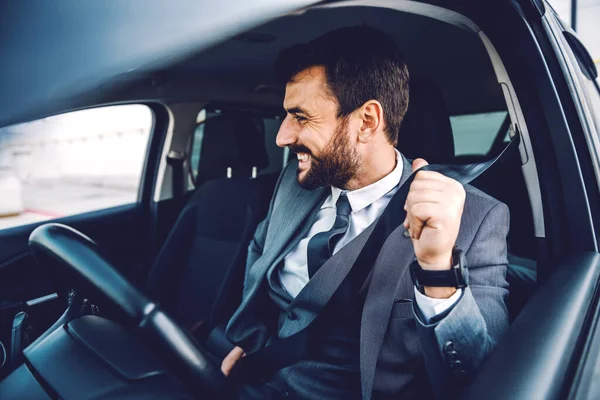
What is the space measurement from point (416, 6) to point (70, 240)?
1.12 meters

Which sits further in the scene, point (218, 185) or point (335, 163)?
point (218, 185)

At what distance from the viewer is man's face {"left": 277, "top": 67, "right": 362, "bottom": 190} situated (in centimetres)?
151

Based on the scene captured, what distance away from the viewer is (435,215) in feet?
2.86

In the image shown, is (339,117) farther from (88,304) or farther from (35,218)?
(35,218)

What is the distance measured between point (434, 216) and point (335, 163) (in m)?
0.66

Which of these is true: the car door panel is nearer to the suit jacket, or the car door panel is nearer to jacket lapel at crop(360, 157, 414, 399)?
the suit jacket

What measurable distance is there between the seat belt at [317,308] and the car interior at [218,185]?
137 mm

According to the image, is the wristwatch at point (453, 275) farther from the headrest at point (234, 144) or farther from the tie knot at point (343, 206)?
the headrest at point (234, 144)

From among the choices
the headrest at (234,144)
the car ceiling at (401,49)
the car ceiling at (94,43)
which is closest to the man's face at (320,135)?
the car ceiling at (401,49)

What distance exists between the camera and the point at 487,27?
1391 millimetres

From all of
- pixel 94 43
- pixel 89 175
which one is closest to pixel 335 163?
pixel 94 43

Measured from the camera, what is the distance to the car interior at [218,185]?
100 centimetres

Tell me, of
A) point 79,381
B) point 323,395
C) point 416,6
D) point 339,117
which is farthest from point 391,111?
point 79,381

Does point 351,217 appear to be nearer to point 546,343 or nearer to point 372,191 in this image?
point 372,191
